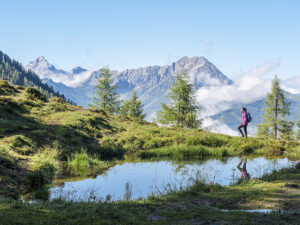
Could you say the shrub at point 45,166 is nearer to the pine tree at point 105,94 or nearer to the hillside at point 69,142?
the hillside at point 69,142

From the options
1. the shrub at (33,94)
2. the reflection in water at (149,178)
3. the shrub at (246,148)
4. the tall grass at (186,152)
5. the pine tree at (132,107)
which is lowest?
the reflection in water at (149,178)

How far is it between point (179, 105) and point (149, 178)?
1565 inches

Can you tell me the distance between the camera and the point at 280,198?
9586 mm

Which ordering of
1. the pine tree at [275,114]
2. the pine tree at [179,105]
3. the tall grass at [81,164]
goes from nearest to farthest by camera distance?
the tall grass at [81,164]
the pine tree at [179,105]
the pine tree at [275,114]

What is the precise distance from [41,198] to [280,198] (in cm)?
844

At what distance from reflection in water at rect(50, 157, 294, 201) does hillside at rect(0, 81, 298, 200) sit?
1883 millimetres

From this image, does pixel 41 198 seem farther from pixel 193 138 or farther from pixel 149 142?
pixel 193 138

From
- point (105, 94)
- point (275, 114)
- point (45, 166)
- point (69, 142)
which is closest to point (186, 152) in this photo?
point (69, 142)

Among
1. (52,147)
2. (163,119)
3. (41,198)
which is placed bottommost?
(41,198)

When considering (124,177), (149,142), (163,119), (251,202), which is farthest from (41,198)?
(163,119)

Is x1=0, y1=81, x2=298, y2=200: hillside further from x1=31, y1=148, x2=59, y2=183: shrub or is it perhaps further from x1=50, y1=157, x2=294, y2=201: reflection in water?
x1=50, y1=157, x2=294, y2=201: reflection in water

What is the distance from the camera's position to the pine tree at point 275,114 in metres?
60.0

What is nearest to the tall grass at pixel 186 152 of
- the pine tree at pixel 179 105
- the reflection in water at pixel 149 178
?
the reflection in water at pixel 149 178

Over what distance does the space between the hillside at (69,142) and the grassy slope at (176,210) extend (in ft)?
17.8
